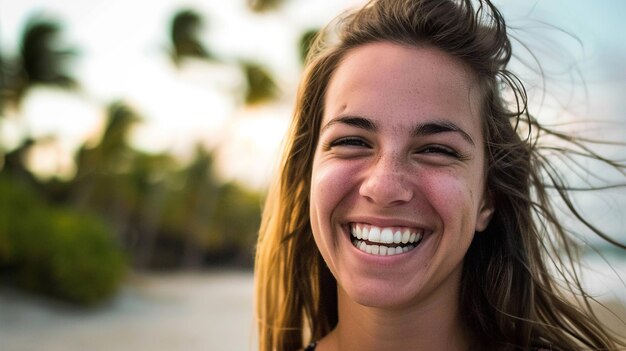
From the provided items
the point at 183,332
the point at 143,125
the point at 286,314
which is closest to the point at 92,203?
the point at 143,125

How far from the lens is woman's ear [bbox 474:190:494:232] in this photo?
2031 millimetres

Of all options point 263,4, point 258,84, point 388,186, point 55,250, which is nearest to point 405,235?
point 388,186

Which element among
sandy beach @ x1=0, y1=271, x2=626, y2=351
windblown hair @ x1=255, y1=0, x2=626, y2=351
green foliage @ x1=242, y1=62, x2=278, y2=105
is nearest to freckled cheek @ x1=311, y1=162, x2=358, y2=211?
windblown hair @ x1=255, y1=0, x2=626, y2=351

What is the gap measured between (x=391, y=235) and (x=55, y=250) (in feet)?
59.6

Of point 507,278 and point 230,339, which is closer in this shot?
point 507,278

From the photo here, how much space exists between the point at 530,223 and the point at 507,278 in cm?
18

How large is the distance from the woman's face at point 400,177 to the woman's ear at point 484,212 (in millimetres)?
70

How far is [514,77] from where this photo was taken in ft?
6.88

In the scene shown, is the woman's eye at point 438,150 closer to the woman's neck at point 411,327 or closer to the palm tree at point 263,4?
the woman's neck at point 411,327

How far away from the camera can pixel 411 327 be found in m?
2.03

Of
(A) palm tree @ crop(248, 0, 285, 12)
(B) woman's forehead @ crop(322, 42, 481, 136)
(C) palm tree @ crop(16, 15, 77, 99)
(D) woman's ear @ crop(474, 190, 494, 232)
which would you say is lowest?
(D) woman's ear @ crop(474, 190, 494, 232)

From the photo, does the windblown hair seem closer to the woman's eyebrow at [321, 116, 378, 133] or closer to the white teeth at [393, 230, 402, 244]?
the woman's eyebrow at [321, 116, 378, 133]

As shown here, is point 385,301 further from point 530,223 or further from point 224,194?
point 224,194

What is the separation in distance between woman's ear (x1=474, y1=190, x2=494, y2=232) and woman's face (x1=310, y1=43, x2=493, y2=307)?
70 millimetres
